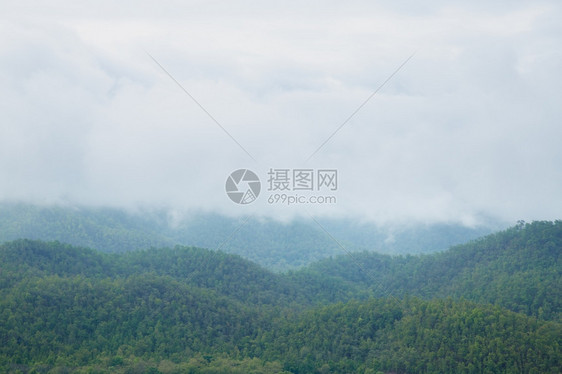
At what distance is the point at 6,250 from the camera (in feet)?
190

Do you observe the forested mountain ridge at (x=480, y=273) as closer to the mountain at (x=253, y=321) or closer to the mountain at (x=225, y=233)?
the mountain at (x=253, y=321)

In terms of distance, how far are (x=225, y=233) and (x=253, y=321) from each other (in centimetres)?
7263

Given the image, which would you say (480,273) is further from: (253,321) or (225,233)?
(225,233)

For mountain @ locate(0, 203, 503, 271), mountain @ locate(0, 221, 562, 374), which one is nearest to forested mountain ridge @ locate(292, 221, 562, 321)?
mountain @ locate(0, 221, 562, 374)

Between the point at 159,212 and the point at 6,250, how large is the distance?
78.2m

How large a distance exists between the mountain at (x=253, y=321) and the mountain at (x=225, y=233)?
1390 inches

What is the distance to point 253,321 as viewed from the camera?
52.8m

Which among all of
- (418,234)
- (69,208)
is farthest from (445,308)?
(418,234)

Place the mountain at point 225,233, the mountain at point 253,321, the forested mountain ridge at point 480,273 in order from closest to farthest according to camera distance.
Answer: the mountain at point 253,321 < the forested mountain ridge at point 480,273 < the mountain at point 225,233

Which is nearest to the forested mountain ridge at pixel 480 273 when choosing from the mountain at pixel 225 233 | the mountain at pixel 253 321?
the mountain at pixel 253 321

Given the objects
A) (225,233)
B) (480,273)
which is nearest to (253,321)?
(480,273)

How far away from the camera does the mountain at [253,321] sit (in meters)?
42.2

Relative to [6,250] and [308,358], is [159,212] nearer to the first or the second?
[6,250]

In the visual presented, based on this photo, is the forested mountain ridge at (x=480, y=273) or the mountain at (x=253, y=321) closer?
the mountain at (x=253, y=321)
